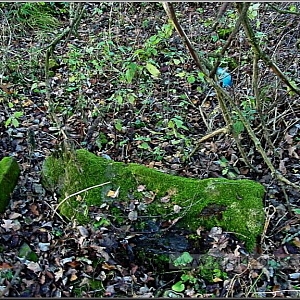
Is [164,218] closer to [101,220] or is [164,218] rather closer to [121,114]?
[101,220]

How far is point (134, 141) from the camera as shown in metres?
4.68

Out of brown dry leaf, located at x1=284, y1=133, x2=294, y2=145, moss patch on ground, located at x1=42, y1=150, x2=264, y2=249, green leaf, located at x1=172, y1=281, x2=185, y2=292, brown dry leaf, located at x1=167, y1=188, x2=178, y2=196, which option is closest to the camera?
green leaf, located at x1=172, y1=281, x2=185, y2=292

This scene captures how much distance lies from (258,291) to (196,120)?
248 centimetres

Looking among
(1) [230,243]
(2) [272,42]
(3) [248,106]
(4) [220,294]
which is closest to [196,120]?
(3) [248,106]

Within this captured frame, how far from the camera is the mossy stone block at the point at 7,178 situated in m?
3.60

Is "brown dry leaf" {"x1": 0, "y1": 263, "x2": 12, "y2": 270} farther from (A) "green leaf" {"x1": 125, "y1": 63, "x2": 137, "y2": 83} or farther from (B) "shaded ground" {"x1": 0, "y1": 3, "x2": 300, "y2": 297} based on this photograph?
(A) "green leaf" {"x1": 125, "y1": 63, "x2": 137, "y2": 83}

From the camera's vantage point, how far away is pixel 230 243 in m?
3.24

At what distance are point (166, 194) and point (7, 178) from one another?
1363mm

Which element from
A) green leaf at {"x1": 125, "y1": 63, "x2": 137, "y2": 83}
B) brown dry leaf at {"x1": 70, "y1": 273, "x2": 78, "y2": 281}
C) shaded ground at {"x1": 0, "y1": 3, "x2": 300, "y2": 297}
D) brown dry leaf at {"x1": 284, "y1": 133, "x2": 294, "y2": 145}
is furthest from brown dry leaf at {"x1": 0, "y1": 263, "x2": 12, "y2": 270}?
brown dry leaf at {"x1": 284, "y1": 133, "x2": 294, "y2": 145}

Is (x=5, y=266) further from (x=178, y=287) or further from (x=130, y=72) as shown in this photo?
(x=130, y=72)

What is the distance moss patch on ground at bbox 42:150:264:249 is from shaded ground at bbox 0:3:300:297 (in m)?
0.10

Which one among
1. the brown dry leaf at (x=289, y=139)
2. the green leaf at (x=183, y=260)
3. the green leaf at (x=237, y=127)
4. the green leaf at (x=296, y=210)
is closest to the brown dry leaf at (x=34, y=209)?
the green leaf at (x=183, y=260)

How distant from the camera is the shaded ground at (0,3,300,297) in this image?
120 inches

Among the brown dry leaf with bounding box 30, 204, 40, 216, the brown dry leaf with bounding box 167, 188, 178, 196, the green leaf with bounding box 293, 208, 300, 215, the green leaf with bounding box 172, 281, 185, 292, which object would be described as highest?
the brown dry leaf with bounding box 167, 188, 178, 196
